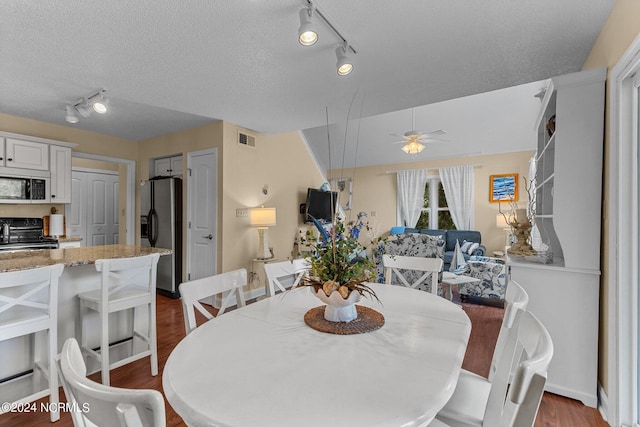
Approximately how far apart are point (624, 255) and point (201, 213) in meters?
4.11

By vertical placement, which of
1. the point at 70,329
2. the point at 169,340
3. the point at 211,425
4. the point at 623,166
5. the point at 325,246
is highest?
the point at 623,166

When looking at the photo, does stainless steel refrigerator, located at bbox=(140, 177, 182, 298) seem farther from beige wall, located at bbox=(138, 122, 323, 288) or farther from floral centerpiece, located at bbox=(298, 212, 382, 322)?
floral centerpiece, located at bbox=(298, 212, 382, 322)

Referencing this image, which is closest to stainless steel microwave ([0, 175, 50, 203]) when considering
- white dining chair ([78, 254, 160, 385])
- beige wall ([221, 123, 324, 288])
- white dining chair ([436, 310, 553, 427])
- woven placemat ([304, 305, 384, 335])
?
beige wall ([221, 123, 324, 288])

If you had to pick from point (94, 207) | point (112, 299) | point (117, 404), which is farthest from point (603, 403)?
point (94, 207)

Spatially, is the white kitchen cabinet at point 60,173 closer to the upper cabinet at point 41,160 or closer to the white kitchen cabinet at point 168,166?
the upper cabinet at point 41,160

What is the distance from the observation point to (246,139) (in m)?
4.13

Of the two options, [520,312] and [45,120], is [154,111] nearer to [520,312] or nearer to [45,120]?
[45,120]

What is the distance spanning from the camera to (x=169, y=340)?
2908 mm

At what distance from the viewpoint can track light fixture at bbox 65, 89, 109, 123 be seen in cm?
276

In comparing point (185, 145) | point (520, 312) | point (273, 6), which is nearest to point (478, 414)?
point (520, 312)

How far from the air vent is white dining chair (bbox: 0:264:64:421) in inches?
104

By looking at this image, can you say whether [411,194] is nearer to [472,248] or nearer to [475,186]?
[475,186]

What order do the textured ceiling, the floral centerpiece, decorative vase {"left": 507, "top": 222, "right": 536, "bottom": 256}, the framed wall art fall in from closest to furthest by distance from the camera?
the floral centerpiece → the textured ceiling → decorative vase {"left": 507, "top": 222, "right": 536, "bottom": 256} → the framed wall art

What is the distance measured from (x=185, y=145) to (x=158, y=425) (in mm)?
4263
